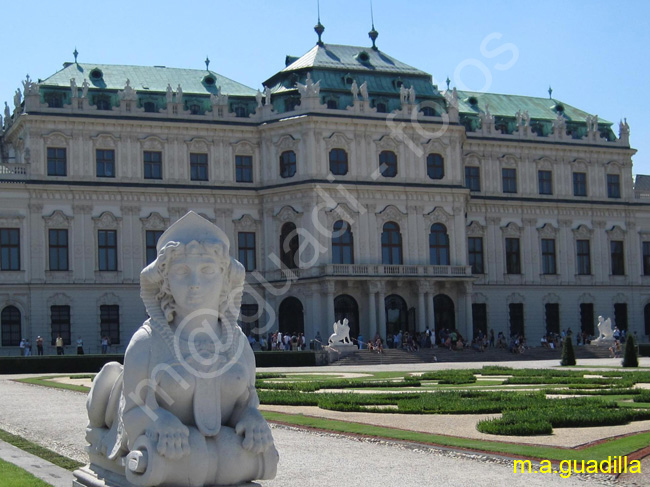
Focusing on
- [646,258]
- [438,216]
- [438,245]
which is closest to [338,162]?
[438,216]

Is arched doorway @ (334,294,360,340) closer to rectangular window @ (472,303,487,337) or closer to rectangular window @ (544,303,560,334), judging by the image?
rectangular window @ (472,303,487,337)

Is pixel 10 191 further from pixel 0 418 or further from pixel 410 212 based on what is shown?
pixel 0 418

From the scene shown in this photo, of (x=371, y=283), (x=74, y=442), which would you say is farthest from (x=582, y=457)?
(x=371, y=283)

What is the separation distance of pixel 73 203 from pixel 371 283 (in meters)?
15.6

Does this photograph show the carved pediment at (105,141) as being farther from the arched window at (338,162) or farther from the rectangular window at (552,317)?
the rectangular window at (552,317)

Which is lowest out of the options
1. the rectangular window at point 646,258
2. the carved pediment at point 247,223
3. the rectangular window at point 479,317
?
the rectangular window at point 479,317

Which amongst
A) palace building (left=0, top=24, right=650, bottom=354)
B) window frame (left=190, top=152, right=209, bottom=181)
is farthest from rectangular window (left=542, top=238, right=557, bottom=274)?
window frame (left=190, top=152, right=209, bottom=181)

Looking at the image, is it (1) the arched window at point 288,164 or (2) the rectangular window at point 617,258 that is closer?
(1) the arched window at point 288,164

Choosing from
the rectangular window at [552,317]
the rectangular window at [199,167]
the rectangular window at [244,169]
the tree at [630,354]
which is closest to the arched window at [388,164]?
the rectangular window at [244,169]

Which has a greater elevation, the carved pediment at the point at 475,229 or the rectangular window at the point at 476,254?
the carved pediment at the point at 475,229

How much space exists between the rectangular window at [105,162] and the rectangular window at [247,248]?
24.5ft

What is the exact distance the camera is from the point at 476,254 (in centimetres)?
5953

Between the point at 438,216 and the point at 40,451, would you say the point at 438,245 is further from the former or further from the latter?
the point at 40,451

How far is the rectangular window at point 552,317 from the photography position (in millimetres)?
60219
